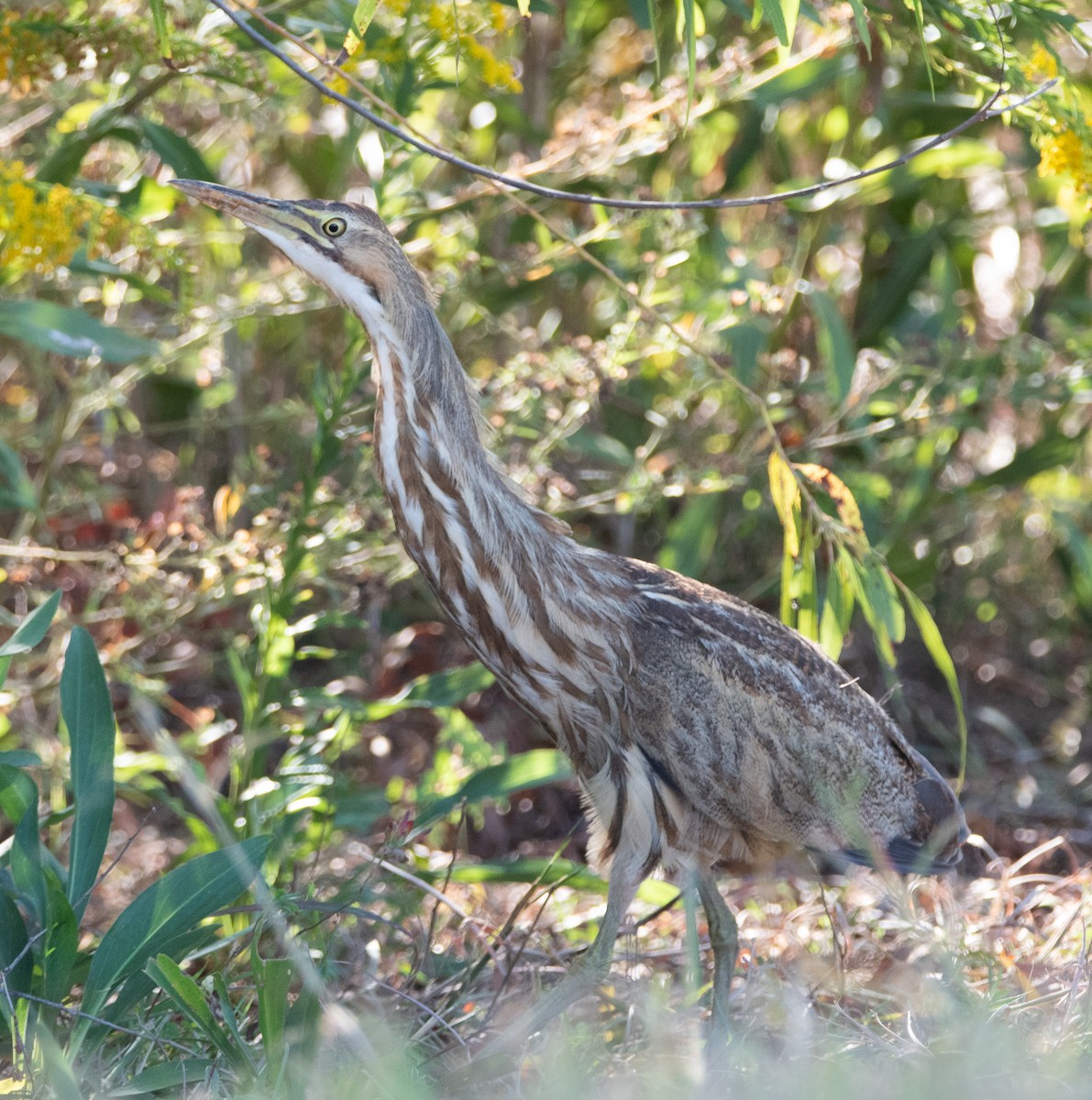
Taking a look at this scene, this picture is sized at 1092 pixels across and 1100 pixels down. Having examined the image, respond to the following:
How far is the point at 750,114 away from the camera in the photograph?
132 inches

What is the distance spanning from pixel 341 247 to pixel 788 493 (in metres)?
0.81

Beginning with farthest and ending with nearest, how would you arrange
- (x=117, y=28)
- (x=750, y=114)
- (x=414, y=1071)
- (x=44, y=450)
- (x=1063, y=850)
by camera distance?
(x=750, y=114), (x=1063, y=850), (x=44, y=450), (x=117, y=28), (x=414, y=1071)

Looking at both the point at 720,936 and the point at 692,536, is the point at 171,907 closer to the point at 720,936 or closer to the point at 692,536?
the point at 720,936

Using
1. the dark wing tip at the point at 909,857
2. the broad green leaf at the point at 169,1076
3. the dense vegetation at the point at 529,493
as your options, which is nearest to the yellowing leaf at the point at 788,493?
the dense vegetation at the point at 529,493

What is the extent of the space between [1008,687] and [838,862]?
1.62 metres

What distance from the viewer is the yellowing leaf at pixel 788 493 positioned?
2.22 metres

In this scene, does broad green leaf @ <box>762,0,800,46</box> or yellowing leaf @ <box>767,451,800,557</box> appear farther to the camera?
yellowing leaf @ <box>767,451,800,557</box>

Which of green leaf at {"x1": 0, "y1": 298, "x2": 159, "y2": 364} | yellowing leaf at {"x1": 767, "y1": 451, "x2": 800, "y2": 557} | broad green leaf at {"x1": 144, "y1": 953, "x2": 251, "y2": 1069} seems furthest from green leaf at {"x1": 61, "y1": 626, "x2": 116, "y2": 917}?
yellowing leaf at {"x1": 767, "y1": 451, "x2": 800, "y2": 557}

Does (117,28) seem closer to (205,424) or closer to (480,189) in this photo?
(480,189)

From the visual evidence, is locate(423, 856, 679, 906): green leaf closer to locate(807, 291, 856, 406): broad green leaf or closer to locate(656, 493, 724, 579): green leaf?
locate(656, 493, 724, 579): green leaf

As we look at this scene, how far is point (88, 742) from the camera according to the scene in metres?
2.10

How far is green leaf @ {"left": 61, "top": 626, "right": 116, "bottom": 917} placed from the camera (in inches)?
80.4

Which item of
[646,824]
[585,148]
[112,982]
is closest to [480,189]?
[585,148]

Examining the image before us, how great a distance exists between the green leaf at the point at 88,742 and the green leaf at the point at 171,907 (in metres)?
0.16
